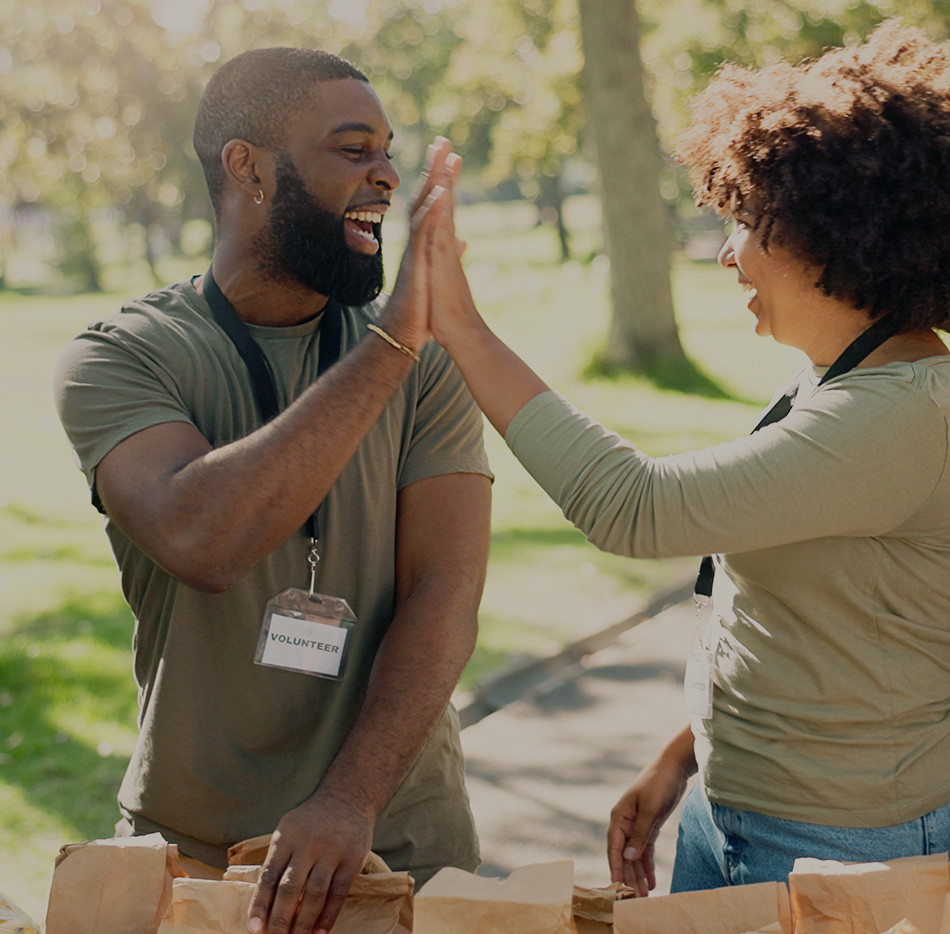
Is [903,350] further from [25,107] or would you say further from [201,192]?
[201,192]

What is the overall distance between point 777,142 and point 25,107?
3036 centimetres

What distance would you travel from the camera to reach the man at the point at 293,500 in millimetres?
2039

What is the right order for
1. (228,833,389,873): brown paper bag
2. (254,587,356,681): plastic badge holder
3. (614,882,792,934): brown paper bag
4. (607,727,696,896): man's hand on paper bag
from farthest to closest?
1. (607,727,696,896): man's hand on paper bag
2. (254,587,356,681): plastic badge holder
3. (228,833,389,873): brown paper bag
4. (614,882,792,934): brown paper bag

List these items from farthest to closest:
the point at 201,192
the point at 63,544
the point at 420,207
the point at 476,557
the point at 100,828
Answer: the point at 201,192 → the point at 63,544 → the point at 100,828 → the point at 476,557 → the point at 420,207

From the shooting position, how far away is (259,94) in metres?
2.62

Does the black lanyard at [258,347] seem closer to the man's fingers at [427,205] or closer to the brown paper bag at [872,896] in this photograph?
the man's fingers at [427,205]

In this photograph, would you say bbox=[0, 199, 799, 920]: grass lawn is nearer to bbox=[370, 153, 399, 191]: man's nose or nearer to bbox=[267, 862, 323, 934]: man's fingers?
bbox=[267, 862, 323, 934]: man's fingers

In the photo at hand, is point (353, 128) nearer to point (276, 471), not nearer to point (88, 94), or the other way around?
point (276, 471)

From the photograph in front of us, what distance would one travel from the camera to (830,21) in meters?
29.1

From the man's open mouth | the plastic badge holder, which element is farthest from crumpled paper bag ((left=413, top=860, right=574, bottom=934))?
the man's open mouth

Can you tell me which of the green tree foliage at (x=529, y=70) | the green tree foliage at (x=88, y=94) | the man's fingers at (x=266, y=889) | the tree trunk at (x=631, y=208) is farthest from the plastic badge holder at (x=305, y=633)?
the green tree foliage at (x=529, y=70)

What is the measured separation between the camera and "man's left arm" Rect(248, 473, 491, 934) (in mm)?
1754

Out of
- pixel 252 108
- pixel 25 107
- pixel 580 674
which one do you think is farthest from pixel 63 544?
pixel 25 107

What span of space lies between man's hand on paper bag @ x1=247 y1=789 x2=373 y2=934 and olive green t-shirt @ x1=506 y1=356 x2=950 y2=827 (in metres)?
0.61
